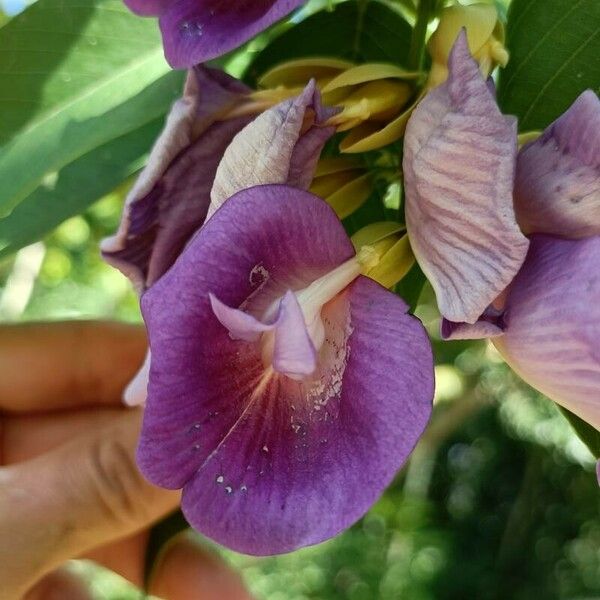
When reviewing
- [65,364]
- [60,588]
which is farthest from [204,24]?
[60,588]

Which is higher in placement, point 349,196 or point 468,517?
point 349,196

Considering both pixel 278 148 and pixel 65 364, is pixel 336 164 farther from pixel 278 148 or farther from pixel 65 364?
pixel 65 364

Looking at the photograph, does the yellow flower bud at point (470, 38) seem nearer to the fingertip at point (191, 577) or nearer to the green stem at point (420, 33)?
the green stem at point (420, 33)

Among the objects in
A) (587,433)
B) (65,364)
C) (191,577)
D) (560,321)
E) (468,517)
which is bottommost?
(468,517)

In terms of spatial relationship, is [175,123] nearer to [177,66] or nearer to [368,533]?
[177,66]

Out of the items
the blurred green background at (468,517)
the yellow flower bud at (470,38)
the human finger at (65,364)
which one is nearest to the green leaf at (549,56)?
the yellow flower bud at (470,38)

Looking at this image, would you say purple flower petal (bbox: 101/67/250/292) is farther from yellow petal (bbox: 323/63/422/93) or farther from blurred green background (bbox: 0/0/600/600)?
blurred green background (bbox: 0/0/600/600)

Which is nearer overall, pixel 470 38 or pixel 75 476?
pixel 470 38

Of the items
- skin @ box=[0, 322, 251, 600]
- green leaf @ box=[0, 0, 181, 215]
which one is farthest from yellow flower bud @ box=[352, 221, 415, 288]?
skin @ box=[0, 322, 251, 600]
